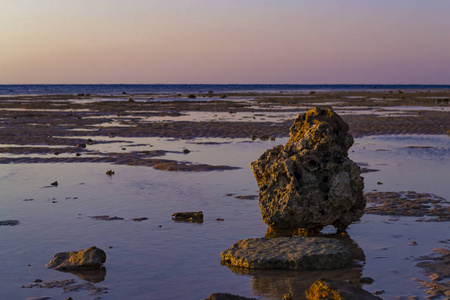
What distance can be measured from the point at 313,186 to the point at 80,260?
411cm

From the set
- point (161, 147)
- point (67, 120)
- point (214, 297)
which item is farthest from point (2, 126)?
point (214, 297)

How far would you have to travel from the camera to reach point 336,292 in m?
6.65

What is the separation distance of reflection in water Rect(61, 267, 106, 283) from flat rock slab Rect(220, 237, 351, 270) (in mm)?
1773

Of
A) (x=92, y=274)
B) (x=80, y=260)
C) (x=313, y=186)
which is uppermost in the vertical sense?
(x=313, y=186)

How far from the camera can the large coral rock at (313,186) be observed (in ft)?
32.9

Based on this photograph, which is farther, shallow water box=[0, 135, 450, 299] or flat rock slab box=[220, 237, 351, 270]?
flat rock slab box=[220, 237, 351, 270]

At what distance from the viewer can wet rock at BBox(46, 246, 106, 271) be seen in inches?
325

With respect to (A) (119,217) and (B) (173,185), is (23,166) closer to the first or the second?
(B) (173,185)

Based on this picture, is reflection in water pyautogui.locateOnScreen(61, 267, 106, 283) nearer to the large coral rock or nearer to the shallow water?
the shallow water

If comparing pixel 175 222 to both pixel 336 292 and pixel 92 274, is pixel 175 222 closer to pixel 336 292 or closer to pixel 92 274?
pixel 92 274

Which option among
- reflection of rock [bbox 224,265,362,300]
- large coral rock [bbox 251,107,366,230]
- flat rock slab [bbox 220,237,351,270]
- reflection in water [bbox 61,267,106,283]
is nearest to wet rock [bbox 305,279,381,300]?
reflection of rock [bbox 224,265,362,300]

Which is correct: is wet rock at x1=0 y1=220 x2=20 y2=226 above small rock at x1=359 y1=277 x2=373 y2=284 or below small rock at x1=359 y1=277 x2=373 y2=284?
above

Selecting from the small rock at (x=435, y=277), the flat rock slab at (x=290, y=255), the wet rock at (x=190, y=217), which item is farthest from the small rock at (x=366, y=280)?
the wet rock at (x=190, y=217)

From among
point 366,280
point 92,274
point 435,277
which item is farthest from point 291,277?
point 92,274
